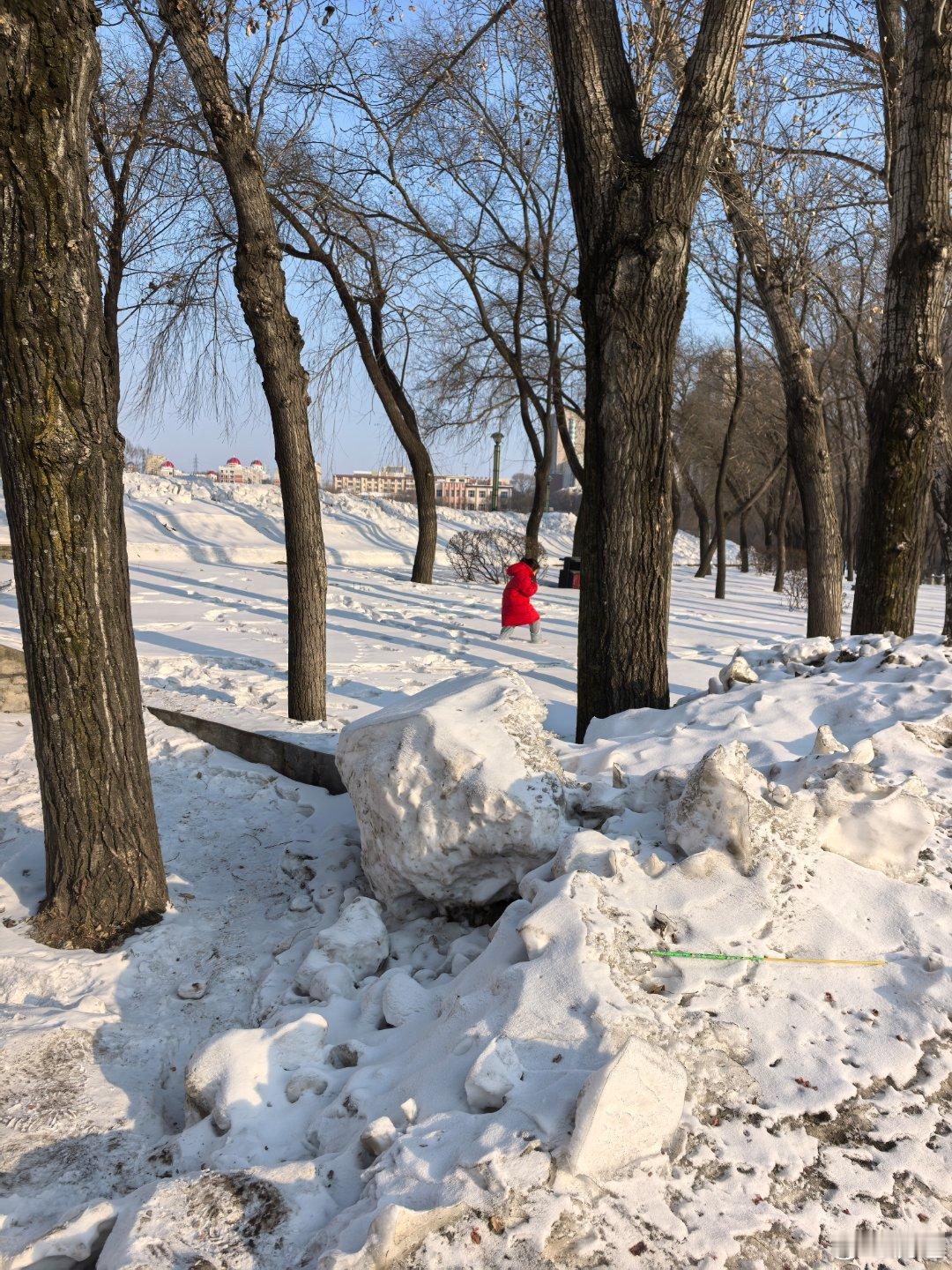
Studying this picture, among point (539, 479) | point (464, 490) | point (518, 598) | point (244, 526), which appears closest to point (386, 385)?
point (539, 479)

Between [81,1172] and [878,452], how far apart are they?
5355mm

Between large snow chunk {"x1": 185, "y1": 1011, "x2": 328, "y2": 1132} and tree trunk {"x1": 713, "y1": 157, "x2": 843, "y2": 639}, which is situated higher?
tree trunk {"x1": 713, "y1": 157, "x2": 843, "y2": 639}

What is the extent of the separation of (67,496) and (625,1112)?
2541 mm

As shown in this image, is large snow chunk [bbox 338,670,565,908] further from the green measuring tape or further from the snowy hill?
the snowy hill

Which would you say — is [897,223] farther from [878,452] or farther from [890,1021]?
[890,1021]

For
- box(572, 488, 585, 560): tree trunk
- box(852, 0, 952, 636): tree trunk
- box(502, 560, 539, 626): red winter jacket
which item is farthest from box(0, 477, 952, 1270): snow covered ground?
box(502, 560, 539, 626): red winter jacket

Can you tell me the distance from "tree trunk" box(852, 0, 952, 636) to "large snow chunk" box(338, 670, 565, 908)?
3.38 m

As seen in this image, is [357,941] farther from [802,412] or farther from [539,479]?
[539,479]

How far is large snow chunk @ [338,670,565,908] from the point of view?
302 centimetres

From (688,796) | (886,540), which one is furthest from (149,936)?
(886,540)

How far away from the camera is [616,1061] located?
187 cm

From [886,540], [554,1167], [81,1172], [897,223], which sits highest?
[897,223]

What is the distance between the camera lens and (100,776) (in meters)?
3.28

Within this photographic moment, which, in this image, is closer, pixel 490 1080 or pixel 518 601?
pixel 490 1080
